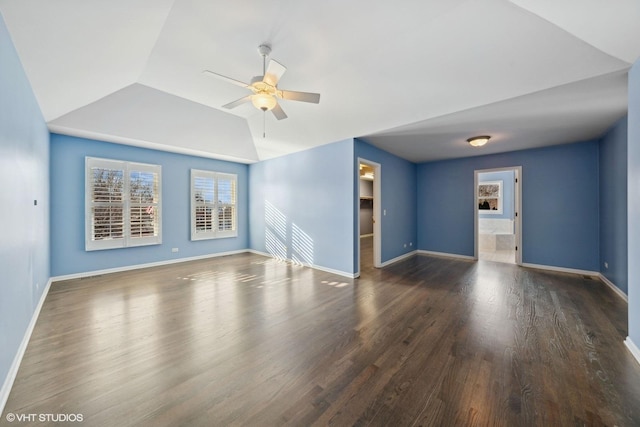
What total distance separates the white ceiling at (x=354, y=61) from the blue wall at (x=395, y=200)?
2.51ft

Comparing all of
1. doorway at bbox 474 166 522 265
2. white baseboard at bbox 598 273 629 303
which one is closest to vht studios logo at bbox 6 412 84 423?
white baseboard at bbox 598 273 629 303

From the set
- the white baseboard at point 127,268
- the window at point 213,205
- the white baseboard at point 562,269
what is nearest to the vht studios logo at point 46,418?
the white baseboard at point 127,268

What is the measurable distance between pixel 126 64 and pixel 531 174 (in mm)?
A: 7213

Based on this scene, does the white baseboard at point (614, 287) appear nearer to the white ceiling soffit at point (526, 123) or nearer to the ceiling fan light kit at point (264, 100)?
the white ceiling soffit at point (526, 123)

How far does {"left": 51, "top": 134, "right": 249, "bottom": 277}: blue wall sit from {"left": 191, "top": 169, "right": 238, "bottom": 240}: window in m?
0.15

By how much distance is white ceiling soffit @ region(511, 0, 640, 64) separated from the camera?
1700 millimetres

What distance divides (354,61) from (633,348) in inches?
150

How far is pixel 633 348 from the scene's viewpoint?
2.07m

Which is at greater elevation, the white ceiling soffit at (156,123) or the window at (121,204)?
the white ceiling soffit at (156,123)

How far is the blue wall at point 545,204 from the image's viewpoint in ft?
14.8

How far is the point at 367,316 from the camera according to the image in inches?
112

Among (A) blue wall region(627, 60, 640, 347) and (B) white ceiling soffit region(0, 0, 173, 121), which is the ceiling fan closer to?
(B) white ceiling soffit region(0, 0, 173, 121)

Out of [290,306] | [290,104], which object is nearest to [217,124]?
[290,104]

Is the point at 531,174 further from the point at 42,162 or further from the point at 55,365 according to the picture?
the point at 42,162
